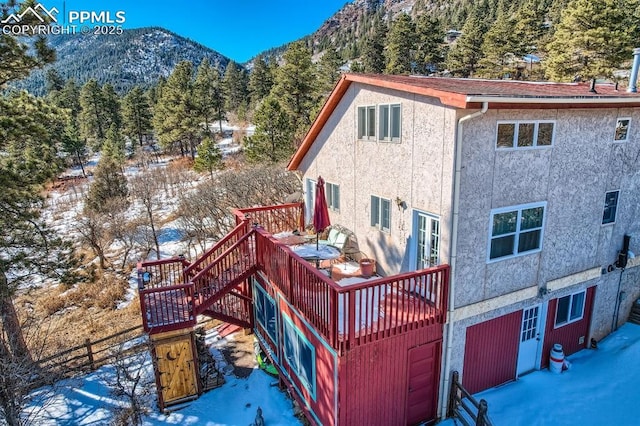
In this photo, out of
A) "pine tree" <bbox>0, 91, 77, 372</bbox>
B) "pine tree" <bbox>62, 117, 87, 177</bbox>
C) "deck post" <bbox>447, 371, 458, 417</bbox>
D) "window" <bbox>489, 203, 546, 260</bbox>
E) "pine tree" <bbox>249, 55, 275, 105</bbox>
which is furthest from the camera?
"pine tree" <bbox>249, 55, 275, 105</bbox>

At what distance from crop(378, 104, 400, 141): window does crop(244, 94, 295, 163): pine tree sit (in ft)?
61.7

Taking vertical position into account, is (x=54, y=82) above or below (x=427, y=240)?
above

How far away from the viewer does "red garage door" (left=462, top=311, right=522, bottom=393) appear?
8.70 metres

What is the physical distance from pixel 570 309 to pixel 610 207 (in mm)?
2963

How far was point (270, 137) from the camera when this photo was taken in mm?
28484

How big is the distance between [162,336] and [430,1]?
184 metres

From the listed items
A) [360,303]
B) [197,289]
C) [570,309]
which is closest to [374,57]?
[570,309]

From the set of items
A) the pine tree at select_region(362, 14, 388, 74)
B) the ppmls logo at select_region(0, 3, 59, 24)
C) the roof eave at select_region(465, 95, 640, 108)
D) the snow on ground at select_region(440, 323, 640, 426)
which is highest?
the pine tree at select_region(362, 14, 388, 74)

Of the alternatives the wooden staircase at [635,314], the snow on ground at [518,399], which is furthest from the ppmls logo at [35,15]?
the wooden staircase at [635,314]

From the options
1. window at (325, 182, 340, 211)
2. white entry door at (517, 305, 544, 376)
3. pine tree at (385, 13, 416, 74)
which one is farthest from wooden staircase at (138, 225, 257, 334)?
pine tree at (385, 13, 416, 74)

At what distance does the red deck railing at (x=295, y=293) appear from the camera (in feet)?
22.7

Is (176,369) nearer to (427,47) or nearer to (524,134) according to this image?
(524,134)

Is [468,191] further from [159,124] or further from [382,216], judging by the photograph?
[159,124]

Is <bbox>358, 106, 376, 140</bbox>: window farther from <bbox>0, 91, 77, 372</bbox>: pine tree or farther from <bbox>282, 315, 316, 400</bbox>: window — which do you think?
<bbox>0, 91, 77, 372</bbox>: pine tree
